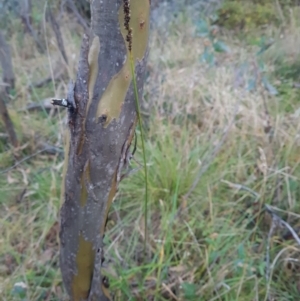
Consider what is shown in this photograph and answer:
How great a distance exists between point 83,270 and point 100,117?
0.40m

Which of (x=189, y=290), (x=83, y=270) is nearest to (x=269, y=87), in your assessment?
(x=189, y=290)

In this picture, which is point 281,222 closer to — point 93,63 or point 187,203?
point 187,203

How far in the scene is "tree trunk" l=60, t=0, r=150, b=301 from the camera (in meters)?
0.67

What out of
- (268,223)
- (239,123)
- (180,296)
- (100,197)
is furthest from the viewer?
(239,123)

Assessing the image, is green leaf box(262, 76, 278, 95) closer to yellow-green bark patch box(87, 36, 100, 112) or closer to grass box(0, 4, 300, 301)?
grass box(0, 4, 300, 301)

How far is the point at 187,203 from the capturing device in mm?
1413

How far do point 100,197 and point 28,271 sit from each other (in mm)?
602

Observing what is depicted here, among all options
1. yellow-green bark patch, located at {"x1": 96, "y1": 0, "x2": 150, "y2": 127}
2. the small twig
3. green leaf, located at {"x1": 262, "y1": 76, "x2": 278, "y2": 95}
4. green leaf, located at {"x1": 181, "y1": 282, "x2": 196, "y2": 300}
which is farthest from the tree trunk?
green leaf, located at {"x1": 262, "y1": 76, "x2": 278, "y2": 95}

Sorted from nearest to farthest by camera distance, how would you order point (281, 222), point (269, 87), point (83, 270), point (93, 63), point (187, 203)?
point (93, 63), point (83, 270), point (281, 222), point (187, 203), point (269, 87)

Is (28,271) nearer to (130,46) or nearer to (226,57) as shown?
(130,46)

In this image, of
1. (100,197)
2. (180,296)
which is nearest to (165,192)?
(180,296)

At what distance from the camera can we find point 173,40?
9.16ft

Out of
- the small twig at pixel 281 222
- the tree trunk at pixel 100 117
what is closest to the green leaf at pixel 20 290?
the tree trunk at pixel 100 117

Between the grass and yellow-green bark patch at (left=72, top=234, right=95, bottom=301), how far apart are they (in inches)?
8.4
